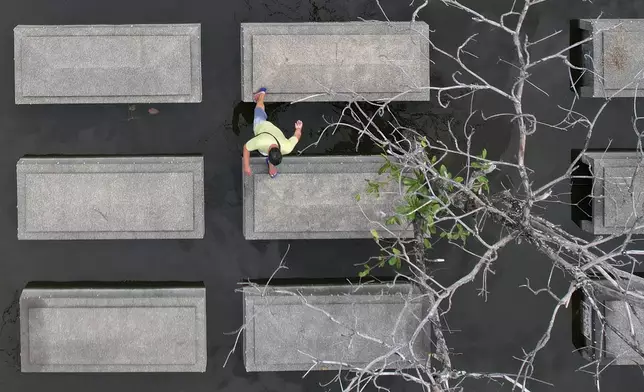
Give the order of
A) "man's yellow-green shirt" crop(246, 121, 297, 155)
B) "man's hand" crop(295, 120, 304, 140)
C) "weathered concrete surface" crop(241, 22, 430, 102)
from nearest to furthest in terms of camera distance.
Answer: "man's yellow-green shirt" crop(246, 121, 297, 155), "man's hand" crop(295, 120, 304, 140), "weathered concrete surface" crop(241, 22, 430, 102)

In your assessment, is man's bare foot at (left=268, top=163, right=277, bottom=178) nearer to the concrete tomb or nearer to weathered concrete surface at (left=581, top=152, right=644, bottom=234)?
weathered concrete surface at (left=581, top=152, right=644, bottom=234)

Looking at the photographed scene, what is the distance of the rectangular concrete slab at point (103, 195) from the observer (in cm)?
580

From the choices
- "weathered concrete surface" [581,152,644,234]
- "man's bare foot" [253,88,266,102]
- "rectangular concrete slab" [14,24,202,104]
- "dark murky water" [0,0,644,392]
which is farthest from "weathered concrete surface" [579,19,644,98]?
"rectangular concrete slab" [14,24,202,104]

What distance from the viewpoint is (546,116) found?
6.22 metres

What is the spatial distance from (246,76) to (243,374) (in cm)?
325

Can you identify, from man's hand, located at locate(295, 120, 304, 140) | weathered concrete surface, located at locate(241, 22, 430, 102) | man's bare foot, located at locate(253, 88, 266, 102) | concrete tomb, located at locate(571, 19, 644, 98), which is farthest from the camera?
concrete tomb, located at locate(571, 19, 644, 98)

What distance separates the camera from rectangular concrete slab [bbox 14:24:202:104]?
227 inches

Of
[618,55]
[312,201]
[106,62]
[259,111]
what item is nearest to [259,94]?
[259,111]

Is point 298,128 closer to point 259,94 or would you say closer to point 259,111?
point 259,111

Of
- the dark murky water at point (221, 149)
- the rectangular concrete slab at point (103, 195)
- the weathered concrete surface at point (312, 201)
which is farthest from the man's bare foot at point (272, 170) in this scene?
the rectangular concrete slab at point (103, 195)

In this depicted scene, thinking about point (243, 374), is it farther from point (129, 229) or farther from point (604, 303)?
point (604, 303)

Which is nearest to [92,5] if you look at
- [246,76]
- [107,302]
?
[246,76]

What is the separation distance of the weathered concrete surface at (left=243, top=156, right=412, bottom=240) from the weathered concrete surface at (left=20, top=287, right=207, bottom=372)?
1.13 metres

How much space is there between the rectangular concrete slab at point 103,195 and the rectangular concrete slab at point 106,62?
716mm
